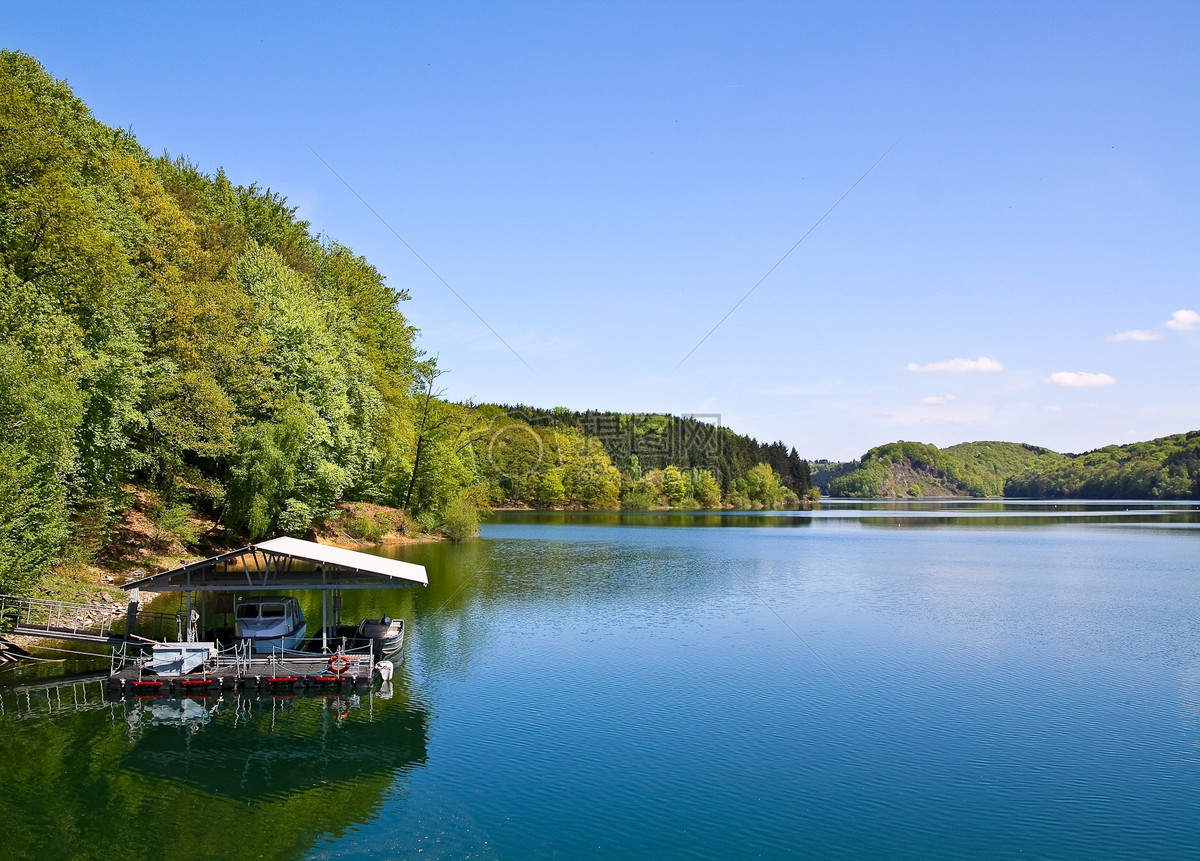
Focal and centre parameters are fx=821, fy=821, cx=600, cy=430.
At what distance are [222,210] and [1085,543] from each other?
8638cm

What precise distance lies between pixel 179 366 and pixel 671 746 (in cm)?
3579

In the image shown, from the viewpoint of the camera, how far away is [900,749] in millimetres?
22062

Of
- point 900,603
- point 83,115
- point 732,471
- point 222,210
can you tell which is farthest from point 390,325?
point 732,471

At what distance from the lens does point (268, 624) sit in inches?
1183

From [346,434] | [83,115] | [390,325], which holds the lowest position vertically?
[346,434]

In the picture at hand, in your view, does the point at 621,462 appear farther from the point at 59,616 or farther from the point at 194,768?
the point at 194,768

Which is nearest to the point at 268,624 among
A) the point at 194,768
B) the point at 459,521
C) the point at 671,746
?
the point at 194,768

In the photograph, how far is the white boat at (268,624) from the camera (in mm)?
29250

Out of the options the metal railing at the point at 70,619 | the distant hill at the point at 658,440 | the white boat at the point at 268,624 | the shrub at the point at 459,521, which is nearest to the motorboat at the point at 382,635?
the white boat at the point at 268,624

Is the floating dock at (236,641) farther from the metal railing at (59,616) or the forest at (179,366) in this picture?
the forest at (179,366)

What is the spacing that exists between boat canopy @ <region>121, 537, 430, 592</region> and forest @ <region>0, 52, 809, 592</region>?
208 inches

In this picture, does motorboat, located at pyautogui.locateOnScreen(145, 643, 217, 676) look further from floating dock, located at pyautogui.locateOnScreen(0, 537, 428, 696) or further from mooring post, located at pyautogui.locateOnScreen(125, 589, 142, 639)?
mooring post, located at pyautogui.locateOnScreen(125, 589, 142, 639)

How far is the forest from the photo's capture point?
31.7m

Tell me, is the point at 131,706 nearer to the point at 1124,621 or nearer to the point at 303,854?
the point at 303,854
